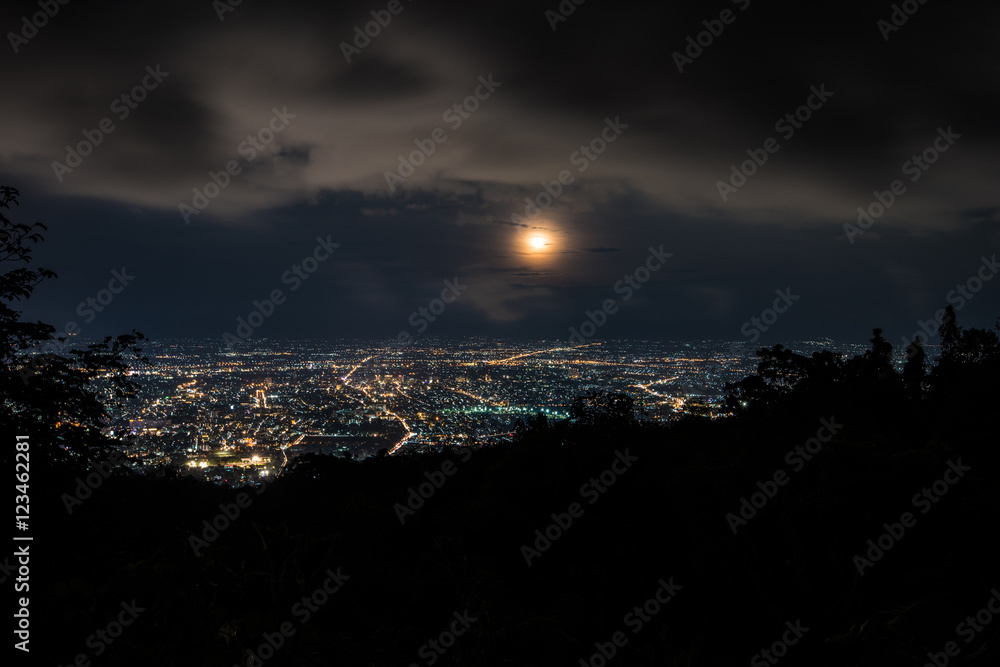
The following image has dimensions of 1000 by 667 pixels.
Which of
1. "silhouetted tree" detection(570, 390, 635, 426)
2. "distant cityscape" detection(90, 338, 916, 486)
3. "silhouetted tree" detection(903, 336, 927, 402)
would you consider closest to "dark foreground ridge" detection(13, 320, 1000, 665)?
"distant cityscape" detection(90, 338, 916, 486)

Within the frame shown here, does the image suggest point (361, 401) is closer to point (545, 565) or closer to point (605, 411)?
point (605, 411)

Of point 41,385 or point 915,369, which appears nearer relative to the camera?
point 41,385

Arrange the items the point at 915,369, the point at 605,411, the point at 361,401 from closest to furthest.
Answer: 1. the point at 605,411
2. the point at 915,369
3. the point at 361,401

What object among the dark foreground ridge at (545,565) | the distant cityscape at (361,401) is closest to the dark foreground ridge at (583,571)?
the dark foreground ridge at (545,565)

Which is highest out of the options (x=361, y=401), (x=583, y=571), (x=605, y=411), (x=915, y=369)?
(x=361, y=401)

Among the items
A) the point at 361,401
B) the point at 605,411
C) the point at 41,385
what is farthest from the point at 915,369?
the point at 361,401

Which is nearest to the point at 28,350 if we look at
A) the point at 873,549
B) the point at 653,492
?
the point at 653,492

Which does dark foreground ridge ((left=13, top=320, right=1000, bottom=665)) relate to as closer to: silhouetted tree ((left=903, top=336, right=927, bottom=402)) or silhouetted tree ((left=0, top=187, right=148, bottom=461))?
silhouetted tree ((left=0, top=187, right=148, bottom=461))

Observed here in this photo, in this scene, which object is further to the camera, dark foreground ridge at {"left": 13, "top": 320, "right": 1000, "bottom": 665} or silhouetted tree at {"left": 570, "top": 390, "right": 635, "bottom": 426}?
silhouetted tree at {"left": 570, "top": 390, "right": 635, "bottom": 426}

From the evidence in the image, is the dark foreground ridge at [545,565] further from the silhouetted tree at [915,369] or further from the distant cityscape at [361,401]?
the silhouetted tree at [915,369]
